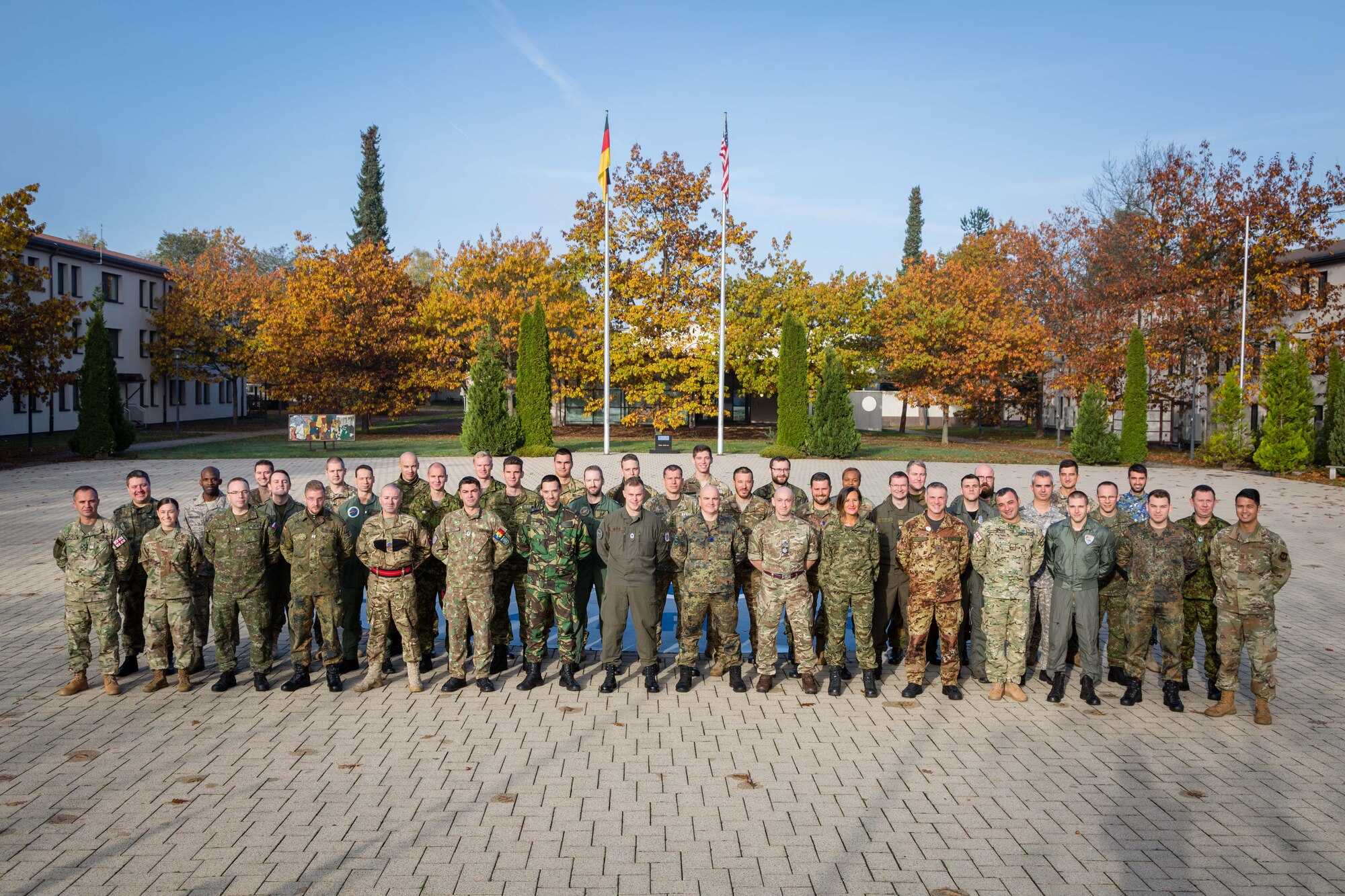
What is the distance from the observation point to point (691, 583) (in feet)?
25.4

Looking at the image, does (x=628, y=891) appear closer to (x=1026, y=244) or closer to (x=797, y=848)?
(x=797, y=848)

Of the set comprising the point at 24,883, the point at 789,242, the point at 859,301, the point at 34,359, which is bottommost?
the point at 24,883

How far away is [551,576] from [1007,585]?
154 inches

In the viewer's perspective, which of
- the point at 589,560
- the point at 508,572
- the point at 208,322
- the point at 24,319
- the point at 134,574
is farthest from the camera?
the point at 208,322

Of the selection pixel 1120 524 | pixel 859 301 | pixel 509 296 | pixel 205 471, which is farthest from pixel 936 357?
pixel 205 471

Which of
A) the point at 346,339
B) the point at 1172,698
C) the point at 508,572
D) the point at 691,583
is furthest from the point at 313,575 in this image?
the point at 346,339

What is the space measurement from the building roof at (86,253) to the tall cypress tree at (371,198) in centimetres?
2013

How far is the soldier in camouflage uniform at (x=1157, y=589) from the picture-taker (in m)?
7.38

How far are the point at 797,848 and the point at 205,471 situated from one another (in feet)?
20.4

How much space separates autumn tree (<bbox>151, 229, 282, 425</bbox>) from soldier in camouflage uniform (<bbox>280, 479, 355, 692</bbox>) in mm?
40900

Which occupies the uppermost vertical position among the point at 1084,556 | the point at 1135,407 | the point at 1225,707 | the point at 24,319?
the point at 24,319

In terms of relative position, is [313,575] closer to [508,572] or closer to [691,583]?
[508,572]

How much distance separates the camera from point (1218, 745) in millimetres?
6605

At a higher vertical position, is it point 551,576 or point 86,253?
point 86,253
